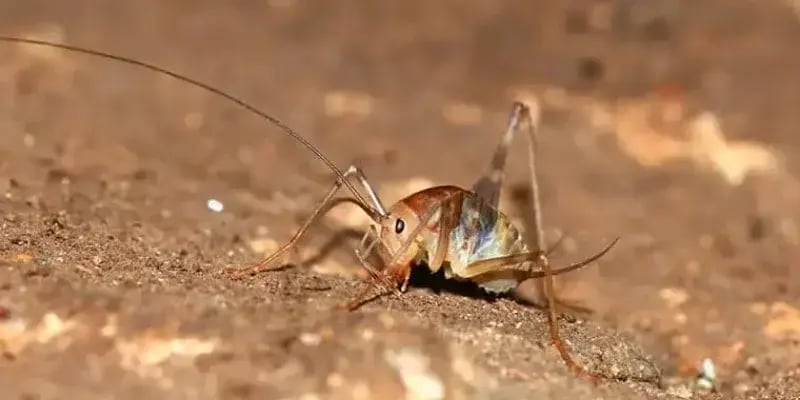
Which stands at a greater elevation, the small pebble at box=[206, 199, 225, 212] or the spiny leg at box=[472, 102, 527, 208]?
the spiny leg at box=[472, 102, 527, 208]

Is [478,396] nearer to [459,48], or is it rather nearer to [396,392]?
[396,392]

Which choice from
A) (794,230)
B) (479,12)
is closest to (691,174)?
(794,230)

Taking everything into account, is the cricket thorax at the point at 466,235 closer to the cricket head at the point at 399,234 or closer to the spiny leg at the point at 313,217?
the cricket head at the point at 399,234

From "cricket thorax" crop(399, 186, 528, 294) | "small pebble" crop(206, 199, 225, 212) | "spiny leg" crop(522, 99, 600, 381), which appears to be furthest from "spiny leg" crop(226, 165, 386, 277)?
"small pebble" crop(206, 199, 225, 212)

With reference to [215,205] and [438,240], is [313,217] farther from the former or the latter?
[215,205]

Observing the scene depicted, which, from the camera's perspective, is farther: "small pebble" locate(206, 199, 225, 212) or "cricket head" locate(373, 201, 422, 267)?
"small pebble" locate(206, 199, 225, 212)

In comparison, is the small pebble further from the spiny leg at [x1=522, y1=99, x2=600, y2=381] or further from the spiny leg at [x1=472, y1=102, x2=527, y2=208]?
the spiny leg at [x1=522, y1=99, x2=600, y2=381]

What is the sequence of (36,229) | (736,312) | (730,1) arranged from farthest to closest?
1. (730,1)
2. (736,312)
3. (36,229)
